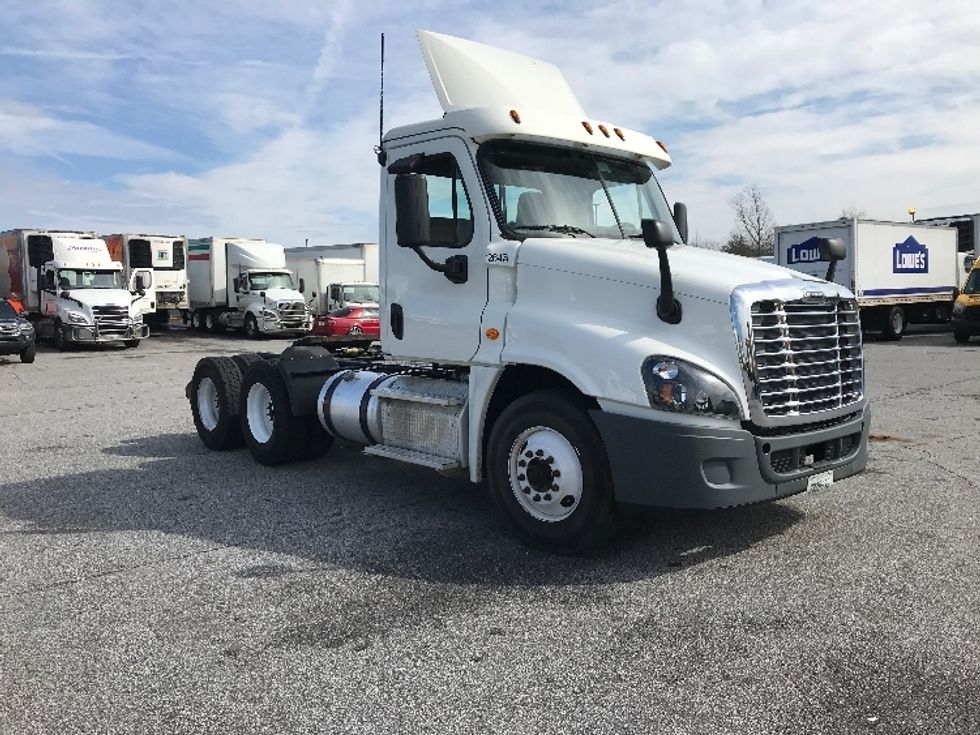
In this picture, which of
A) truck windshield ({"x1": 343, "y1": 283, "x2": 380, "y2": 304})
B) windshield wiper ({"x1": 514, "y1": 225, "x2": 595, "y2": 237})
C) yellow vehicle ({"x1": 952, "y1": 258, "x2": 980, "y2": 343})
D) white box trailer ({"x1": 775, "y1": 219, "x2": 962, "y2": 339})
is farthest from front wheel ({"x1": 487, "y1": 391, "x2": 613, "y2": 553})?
truck windshield ({"x1": 343, "y1": 283, "x2": 380, "y2": 304})

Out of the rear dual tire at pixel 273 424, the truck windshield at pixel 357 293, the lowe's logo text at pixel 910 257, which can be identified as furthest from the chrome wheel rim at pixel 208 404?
the lowe's logo text at pixel 910 257

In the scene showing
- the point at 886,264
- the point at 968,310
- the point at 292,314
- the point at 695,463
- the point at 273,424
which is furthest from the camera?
the point at 292,314

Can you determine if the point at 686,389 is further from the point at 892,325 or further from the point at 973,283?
the point at 892,325

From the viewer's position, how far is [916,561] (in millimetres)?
5090

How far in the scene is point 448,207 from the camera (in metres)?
5.85

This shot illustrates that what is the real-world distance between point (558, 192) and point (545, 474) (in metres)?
1.91

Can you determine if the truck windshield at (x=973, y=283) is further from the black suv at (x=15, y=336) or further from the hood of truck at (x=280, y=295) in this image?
the black suv at (x=15, y=336)

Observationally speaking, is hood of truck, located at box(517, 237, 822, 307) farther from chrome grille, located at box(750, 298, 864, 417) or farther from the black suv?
the black suv

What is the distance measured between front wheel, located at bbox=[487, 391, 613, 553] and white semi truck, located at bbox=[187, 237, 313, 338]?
26.1m

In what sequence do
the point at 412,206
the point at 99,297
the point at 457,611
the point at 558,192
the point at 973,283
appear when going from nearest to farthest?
Result: the point at 457,611 → the point at 412,206 → the point at 558,192 → the point at 973,283 → the point at 99,297

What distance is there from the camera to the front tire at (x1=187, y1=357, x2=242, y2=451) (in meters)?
8.66

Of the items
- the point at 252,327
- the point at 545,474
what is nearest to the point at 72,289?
the point at 252,327

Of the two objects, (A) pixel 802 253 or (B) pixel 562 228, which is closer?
(B) pixel 562 228

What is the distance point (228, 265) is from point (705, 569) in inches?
1190
